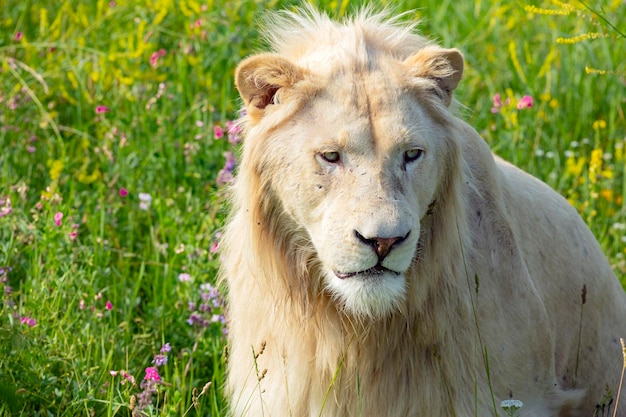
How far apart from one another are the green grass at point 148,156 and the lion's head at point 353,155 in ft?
2.45

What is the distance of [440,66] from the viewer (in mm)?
3084

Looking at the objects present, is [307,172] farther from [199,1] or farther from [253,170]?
[199,1]

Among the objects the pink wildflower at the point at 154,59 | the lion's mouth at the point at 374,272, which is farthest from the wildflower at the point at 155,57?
the lion's mouth at the point at 374,272

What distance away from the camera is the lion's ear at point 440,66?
10.0 feet

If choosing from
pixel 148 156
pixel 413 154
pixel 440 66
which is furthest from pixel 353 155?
pixel 148 156

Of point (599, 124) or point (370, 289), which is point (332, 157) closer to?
point (370, 289)

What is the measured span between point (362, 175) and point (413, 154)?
18 cm

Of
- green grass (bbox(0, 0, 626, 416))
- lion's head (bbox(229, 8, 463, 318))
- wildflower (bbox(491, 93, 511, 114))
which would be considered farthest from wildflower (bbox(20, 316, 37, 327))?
wildflower (bbox(491, 93, 511, 114))

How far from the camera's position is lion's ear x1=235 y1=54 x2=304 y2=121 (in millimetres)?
2998

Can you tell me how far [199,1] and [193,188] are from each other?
1436 millimetres

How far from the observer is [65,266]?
4188 mm

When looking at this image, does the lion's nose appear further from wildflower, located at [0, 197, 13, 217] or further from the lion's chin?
wildflower, located at [0, 197, 13, 217]

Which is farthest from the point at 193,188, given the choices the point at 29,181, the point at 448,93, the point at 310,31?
the point at 448,93

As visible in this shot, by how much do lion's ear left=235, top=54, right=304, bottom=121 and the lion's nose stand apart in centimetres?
56
